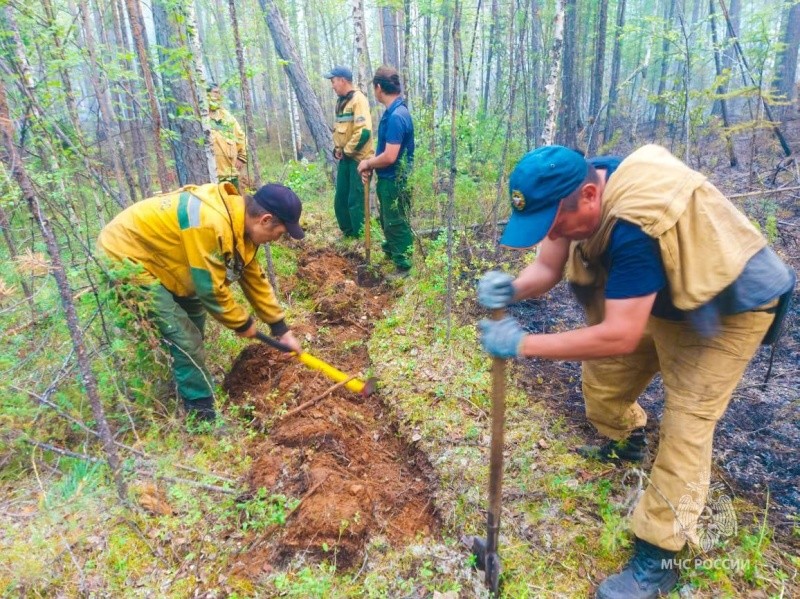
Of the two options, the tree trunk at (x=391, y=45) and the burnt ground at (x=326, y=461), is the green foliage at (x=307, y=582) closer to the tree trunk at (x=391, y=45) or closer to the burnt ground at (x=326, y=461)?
the burnt ground at (x=326, y=461)

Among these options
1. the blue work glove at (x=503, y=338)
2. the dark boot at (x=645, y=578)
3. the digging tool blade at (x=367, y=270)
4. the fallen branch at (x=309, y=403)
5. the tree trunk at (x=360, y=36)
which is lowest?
the dark boot at (x=645, y=578)

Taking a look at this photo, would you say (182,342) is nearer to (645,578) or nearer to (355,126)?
(645,578)

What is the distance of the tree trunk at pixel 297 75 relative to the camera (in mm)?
8117

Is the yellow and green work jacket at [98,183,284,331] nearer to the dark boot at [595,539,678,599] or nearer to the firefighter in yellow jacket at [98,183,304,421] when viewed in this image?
the firefighter in yellow jacket at [98,183,304,421]

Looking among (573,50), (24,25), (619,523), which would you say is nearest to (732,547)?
(619,523)

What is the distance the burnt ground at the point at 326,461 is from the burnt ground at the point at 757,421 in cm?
138

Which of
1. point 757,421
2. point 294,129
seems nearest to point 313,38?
point 294,129

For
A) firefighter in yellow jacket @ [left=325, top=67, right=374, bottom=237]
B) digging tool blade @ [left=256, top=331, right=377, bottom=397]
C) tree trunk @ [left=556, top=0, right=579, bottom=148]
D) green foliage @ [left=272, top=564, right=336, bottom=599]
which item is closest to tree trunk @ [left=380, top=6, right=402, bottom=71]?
tree trunk @ [left=556, top=0, right=579, bottom=148]

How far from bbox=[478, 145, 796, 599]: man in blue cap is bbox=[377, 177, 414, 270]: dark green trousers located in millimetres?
3505

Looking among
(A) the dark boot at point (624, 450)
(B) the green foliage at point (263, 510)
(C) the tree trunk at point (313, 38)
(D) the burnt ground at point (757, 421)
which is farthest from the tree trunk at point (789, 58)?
(C) the tree trunk at point (313, 38)

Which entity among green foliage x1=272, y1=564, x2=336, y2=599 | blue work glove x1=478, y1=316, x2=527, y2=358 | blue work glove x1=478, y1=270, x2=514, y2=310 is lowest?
green foliage x1=272, y1=564, x2=336, y2=599

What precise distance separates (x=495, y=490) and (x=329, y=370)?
174cm

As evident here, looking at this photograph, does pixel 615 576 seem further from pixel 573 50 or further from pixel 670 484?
pixel 573 50

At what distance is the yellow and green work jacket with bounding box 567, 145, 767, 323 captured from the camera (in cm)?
191
